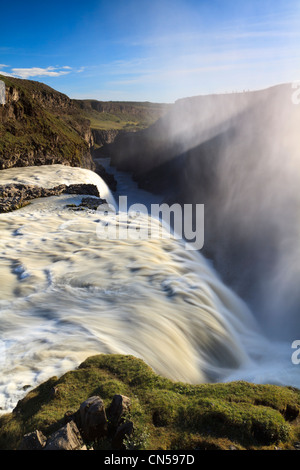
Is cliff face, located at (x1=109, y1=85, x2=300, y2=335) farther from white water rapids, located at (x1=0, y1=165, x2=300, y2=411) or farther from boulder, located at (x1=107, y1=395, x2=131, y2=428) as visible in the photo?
boulder, located at (x1=107, y1=395, x2=131, y2=428)

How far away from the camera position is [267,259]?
80.4 feet

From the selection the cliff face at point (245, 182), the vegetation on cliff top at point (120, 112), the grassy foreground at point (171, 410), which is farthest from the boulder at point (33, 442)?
the vegetation on cliff top at point (120, 112)

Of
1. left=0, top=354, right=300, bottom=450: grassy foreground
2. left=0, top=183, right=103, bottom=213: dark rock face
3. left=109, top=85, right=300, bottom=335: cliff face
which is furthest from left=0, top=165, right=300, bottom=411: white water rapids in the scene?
left=109, top=85, right=300, bottom=335: cliff face

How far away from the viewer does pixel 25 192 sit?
2570cm

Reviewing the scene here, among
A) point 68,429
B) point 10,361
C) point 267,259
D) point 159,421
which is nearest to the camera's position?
point 68,429

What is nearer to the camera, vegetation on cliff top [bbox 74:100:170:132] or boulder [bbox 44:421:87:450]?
boulder [bbox 44:421:87:450]

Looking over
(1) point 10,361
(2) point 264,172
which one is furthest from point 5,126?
(1) point 10,361

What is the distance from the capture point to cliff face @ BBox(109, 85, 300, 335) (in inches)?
911

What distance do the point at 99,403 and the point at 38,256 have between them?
12231 mm

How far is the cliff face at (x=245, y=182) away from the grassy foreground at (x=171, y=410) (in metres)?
13.3

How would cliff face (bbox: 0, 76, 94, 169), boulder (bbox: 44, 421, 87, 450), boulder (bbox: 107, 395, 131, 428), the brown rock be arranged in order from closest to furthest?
boulder (bbox: 44, 421, 87, 450)
the brown rock
boulder (bbox: 107, 395, 131, 428)
cliff face (bbox: 0, 76, 94, 169)

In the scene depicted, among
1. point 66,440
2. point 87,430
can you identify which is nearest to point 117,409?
point 87,430

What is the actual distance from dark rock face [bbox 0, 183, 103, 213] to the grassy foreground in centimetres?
1866
